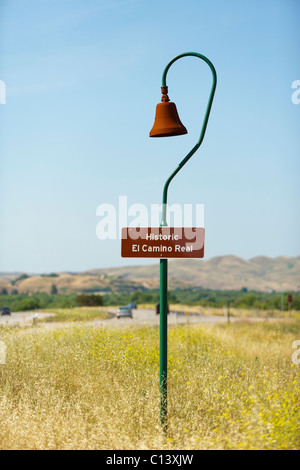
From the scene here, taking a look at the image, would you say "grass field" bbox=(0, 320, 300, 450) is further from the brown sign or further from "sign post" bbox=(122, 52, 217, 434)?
the brown sign

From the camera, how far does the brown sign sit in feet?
20.8

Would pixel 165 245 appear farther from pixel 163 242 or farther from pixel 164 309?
pixel 164 309

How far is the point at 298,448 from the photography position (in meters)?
5.52

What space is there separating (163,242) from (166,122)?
1431 mm

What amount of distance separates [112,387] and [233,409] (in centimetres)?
196

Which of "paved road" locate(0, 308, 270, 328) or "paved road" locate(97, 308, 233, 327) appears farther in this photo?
"paved road" locate(97, 308, 233, 327)

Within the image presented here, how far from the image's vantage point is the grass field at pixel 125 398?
5.67m

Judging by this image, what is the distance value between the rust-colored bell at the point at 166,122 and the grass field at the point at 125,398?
313 cm

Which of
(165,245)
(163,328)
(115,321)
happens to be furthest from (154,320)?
(165,245)

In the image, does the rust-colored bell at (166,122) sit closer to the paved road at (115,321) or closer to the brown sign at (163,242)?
the brown sign at (163,242)

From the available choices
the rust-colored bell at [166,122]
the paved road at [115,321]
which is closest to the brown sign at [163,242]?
the rust-colored bell at [166,122]

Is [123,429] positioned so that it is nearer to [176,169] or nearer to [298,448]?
[298,448]

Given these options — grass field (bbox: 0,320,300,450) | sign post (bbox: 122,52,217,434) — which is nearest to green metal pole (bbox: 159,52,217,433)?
sign post (bbox: 122,52,217,434)

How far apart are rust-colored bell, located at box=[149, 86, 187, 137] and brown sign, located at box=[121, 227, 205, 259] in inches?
44.7
